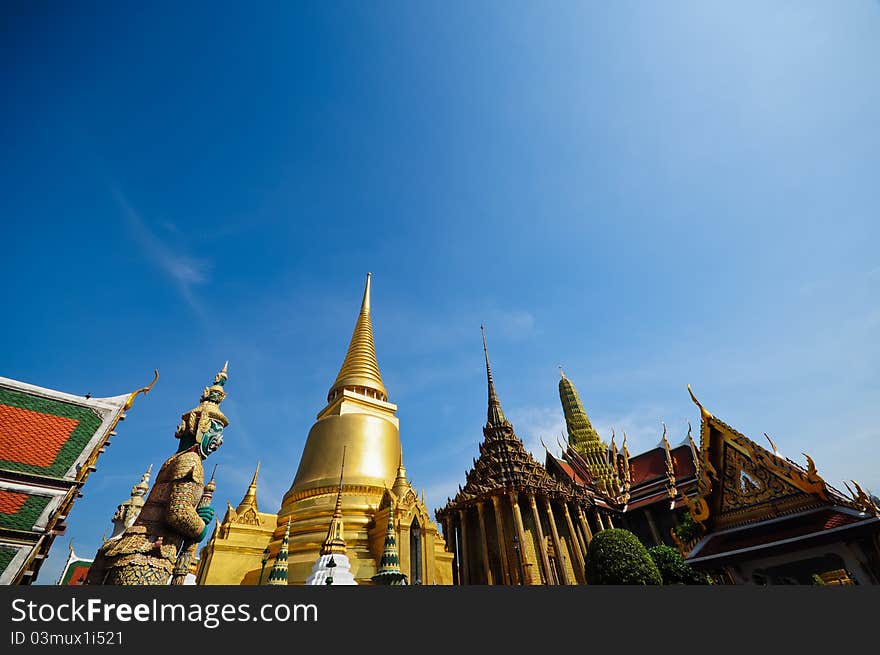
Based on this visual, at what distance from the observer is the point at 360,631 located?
379 centimetres

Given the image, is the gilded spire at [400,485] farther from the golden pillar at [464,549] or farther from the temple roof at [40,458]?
the temple roof at [40,458]

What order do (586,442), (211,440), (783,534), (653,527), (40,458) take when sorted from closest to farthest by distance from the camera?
(783,534) → (211,440) → (40,458) → (653,527) → (586,442)

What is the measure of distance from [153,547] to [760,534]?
9477mm

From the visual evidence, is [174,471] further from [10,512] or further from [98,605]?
[10,512]

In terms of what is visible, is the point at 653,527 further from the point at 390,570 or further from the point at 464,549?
the point at 390,570

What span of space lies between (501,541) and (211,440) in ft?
51.4

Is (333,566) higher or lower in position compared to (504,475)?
lower

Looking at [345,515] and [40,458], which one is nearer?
[40,458]

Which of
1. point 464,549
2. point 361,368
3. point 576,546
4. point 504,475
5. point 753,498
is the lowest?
point 753,498

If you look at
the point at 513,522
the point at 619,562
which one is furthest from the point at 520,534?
the point at 619,562

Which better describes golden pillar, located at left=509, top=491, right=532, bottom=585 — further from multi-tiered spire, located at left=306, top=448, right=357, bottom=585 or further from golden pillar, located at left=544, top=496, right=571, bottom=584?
multi-tiered spire, located at left=306, top=448, right=357, bottom=585

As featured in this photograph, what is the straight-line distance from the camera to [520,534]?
18609 millimetres

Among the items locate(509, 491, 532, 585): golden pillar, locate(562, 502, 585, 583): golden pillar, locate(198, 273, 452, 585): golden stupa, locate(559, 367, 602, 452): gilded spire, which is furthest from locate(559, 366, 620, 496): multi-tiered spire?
locate(198, 273, 452, 585): golden stupa

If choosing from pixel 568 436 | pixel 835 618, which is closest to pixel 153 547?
pixel 835 618
